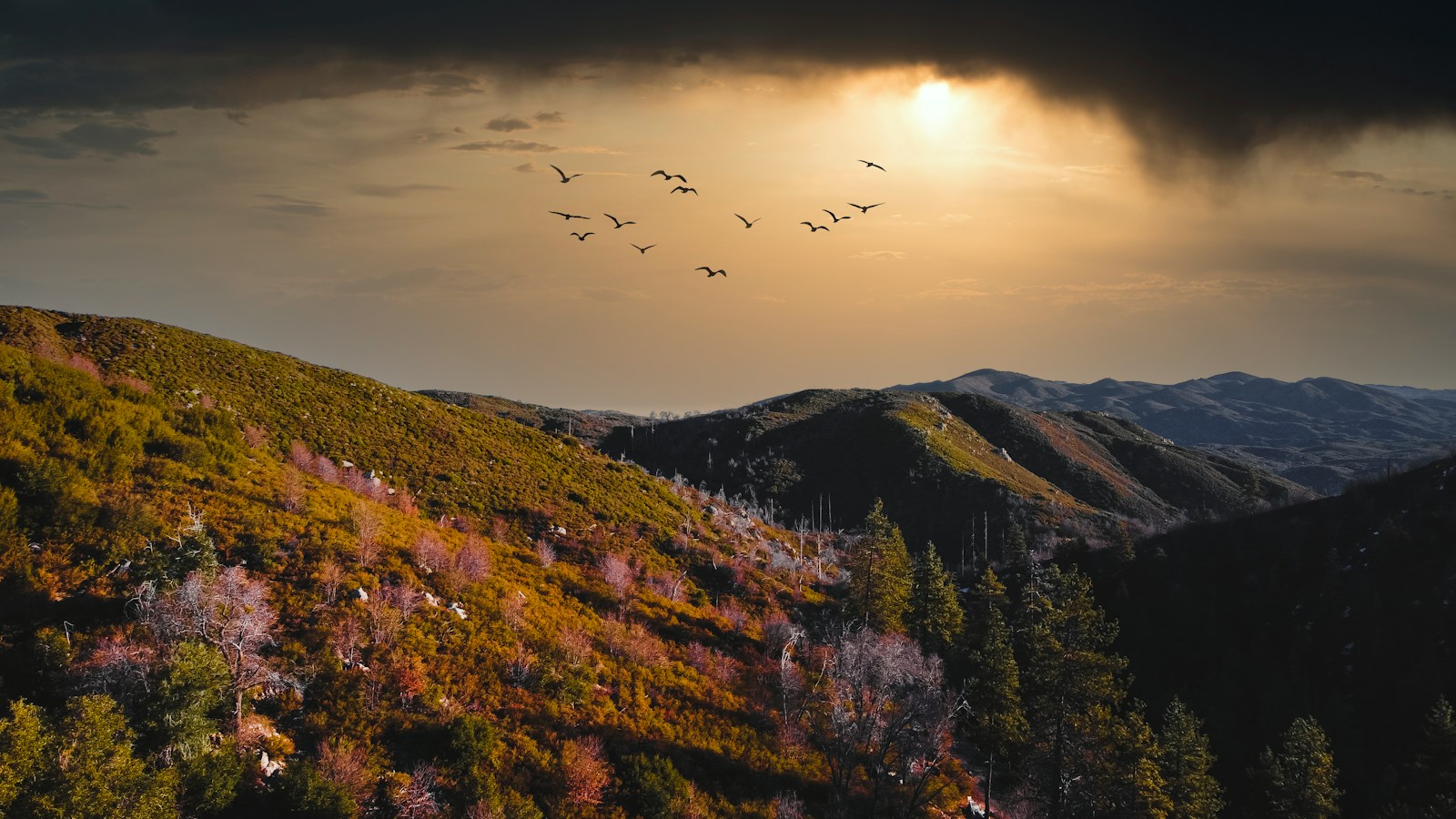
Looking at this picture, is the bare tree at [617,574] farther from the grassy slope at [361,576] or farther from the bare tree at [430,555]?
the bare tree at [430,555]

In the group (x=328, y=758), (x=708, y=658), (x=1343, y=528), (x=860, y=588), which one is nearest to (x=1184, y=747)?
(x=860, y=588)

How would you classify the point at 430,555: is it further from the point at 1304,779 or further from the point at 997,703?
the point at 1304,779

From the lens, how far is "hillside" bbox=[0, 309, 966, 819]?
68.5 feet

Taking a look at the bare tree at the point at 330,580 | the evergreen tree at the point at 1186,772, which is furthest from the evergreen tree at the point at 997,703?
the bare tree at the point at 330,580

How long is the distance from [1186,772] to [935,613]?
27998 mm

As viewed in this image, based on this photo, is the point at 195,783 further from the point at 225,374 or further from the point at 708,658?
the point at 225,374

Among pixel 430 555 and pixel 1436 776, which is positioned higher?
pixel 430 555

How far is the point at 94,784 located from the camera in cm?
1736

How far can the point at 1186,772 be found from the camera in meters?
45.8

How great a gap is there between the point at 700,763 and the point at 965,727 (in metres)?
35.3

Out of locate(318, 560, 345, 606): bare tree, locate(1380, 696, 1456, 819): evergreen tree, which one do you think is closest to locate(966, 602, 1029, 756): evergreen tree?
locate(1380, 696, 1456, 819): evergreen tree

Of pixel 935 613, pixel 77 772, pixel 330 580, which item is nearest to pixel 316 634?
pixel 330 580

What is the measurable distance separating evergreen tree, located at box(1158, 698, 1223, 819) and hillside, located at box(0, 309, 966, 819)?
14.6 meters

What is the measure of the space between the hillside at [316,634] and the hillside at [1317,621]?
4302 centimetres
